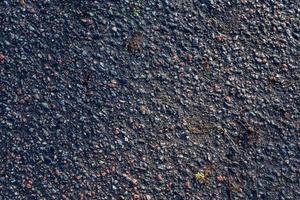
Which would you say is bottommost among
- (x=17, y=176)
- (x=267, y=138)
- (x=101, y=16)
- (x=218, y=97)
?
(x=17, y=176)

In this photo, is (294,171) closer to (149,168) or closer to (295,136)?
(295,136)

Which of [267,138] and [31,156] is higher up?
[267,138]

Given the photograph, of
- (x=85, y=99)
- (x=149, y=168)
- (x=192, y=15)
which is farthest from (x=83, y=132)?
(x=192, y=15)

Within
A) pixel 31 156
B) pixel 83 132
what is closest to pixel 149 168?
pixel 83 132

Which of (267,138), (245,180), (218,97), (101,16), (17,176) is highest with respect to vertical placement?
(101,16)

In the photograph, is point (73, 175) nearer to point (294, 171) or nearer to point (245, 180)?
point (245, 180)

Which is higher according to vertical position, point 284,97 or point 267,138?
point 284,97
